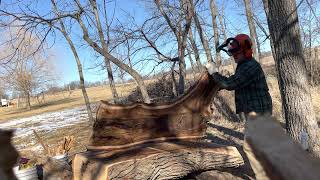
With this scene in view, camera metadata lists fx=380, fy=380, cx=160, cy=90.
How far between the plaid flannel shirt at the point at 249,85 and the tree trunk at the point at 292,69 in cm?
132

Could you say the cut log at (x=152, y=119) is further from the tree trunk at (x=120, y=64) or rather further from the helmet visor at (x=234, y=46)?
the tree trunk at (x=120, y=64)

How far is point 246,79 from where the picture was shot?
4.57 m

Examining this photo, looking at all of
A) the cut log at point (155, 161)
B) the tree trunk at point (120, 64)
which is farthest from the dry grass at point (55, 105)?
the cut log at point (155, 161)

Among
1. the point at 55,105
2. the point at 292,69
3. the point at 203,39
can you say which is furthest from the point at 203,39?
the point at 55,105

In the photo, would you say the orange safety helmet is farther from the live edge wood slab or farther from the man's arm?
the live edge wood slab

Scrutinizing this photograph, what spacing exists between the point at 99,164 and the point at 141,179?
0.58m

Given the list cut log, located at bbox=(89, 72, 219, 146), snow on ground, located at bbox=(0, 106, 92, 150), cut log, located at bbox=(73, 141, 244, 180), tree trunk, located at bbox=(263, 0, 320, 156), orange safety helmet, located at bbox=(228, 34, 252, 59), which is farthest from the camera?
snow on ground, located at bbox=(0, 106, 92, 150)

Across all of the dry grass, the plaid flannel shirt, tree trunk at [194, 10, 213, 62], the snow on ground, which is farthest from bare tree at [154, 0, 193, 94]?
the dry grass

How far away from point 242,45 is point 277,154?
4.19 meters

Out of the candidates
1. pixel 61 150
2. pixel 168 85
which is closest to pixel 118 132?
pixel 61 150

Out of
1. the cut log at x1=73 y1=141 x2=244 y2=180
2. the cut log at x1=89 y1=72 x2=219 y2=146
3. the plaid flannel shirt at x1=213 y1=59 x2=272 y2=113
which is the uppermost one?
the plaid flannel shirt at x1=213 y1=59 x2=272 y2=113

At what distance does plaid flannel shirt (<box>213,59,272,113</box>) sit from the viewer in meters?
4.56

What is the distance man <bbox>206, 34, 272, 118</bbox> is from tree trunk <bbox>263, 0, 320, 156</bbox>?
4.36 ft

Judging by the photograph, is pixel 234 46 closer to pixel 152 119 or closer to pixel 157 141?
pixel 152 119
